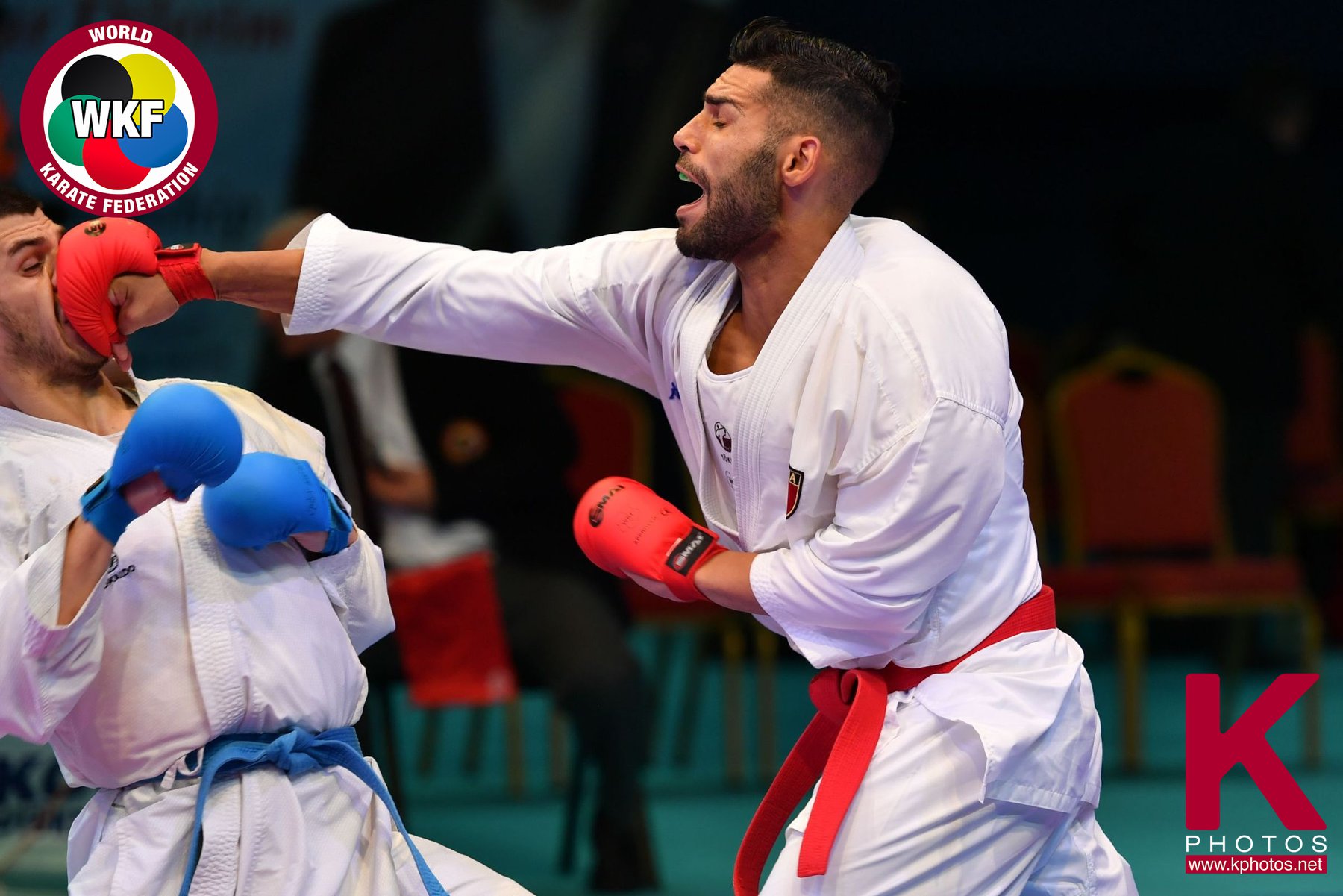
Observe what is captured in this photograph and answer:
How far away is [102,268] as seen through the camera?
7.02ft

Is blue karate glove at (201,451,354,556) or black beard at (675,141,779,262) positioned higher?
black beard at (675,141,779,262)

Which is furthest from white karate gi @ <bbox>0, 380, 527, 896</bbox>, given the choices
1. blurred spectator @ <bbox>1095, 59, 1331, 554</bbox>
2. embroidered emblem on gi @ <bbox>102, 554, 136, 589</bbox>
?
blurred spectator @ <bbox>1095, 59, 1331, 554</bbox>

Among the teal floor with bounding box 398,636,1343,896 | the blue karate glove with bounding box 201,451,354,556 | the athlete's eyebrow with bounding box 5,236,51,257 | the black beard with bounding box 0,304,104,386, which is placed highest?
the athlete's eyebrow with bounding box 5,236,51,257

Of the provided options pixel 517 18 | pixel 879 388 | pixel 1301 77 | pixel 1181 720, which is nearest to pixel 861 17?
pixel 1301 77

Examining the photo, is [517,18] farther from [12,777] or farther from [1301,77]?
[1301,77]

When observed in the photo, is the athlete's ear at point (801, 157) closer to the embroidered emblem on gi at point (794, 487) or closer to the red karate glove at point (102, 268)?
the embroidered emblem on gi at point (794, 487)

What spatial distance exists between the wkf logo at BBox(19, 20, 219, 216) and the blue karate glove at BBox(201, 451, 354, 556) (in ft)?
3.24

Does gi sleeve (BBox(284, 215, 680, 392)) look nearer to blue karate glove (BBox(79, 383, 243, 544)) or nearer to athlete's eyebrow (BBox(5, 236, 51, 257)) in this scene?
athlete's eyebrow (BBox(5, 236, 51, 257))

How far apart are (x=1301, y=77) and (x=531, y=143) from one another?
10.2 feet

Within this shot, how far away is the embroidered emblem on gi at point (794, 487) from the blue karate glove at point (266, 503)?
615 millimetres

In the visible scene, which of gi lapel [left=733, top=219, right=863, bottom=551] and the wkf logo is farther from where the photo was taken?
the wkf logo

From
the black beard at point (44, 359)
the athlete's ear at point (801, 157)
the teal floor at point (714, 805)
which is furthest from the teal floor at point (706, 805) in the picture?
the athlete's ear at point (801, 157)

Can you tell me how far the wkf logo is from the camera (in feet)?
9.33

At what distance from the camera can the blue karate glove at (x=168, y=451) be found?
6.17ft
